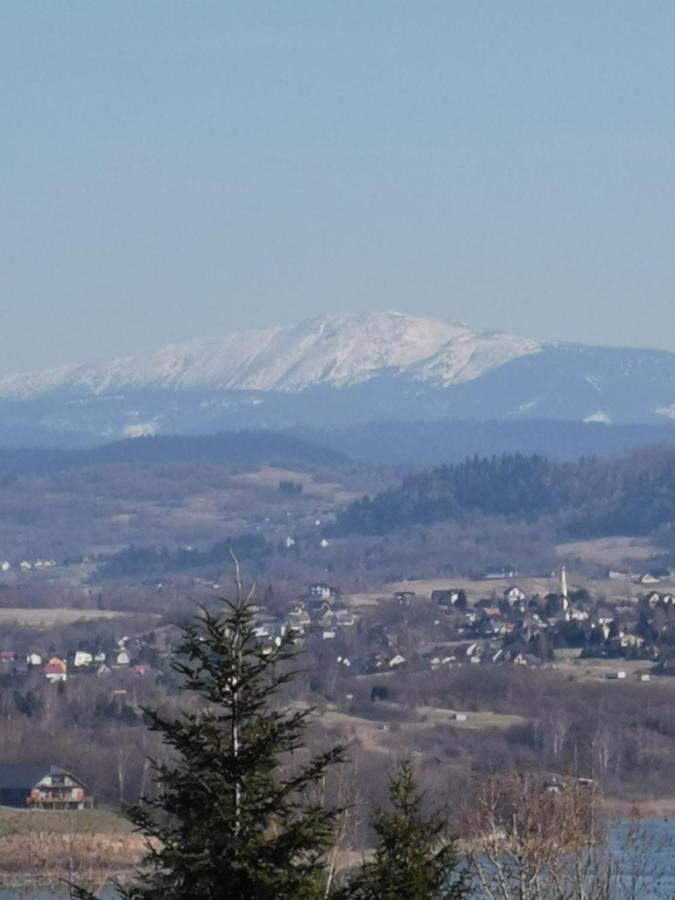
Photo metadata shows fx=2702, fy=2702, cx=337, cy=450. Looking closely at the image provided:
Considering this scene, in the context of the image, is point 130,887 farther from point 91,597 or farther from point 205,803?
point 91,597

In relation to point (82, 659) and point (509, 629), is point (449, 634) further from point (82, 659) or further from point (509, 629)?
point (82, 659)

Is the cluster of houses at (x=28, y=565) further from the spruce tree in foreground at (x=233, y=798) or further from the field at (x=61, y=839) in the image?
the spruce tree in foreground at (x=233, y=798)

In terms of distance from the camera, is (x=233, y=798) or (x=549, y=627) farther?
(x=549, y=627)

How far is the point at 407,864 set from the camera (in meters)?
11.1

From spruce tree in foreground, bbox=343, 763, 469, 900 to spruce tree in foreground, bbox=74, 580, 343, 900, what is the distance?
278mm

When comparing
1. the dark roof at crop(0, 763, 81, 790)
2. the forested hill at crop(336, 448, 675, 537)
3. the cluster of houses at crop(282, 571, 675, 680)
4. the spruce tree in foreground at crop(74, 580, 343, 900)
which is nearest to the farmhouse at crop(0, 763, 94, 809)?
the dark roof at crop(0, 763, 81, 790)

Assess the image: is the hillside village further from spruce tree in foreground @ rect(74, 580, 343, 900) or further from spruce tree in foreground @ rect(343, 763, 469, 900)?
spruce tree in foreground @ rect(74, 580, 343, 900)

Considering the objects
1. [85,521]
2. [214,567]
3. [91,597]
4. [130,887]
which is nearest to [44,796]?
[130,887]

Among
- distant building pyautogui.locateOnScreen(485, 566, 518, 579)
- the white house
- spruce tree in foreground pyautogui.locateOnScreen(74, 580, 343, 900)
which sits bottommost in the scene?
the white house

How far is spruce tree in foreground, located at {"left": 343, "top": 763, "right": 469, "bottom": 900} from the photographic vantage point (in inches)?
419

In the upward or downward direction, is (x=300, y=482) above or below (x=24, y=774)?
above

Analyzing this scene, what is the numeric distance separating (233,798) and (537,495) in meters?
151

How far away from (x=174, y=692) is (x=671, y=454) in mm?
99303

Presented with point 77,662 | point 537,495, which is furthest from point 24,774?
point 537,495
